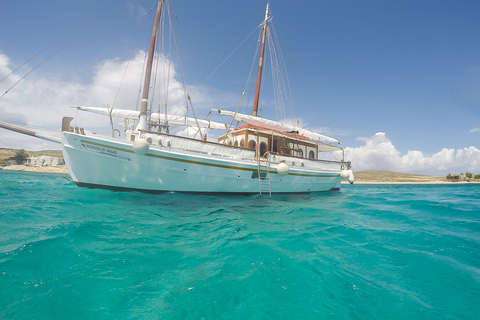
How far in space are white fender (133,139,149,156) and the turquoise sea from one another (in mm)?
3724

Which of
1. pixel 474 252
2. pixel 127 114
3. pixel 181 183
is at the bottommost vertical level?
pixel 474 252

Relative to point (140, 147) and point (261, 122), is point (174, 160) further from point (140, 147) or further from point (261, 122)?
point (261, 122)

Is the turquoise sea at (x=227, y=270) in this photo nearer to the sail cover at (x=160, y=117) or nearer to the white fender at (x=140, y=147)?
the white fender at (x=140, y=147)

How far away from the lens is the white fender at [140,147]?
884 cm

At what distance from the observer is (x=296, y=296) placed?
99.3 inches

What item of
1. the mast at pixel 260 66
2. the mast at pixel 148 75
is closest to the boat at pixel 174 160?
the mast at pixel 148 75

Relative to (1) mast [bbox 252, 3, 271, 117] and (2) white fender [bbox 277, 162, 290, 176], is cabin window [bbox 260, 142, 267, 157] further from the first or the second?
(1) mast [bbox 252, 3, 271, 117]

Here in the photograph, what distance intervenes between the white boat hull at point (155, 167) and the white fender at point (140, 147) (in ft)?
2.06

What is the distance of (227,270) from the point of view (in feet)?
10.2

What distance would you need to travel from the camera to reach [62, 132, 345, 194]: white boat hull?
949 centimetres

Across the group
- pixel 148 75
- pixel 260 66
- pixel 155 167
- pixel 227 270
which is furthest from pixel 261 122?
pixel 227 270

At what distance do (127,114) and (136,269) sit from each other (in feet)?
47.8

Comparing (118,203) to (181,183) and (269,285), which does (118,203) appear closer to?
(181,183)

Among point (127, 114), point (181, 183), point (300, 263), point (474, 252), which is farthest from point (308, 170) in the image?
point (127, 114)
